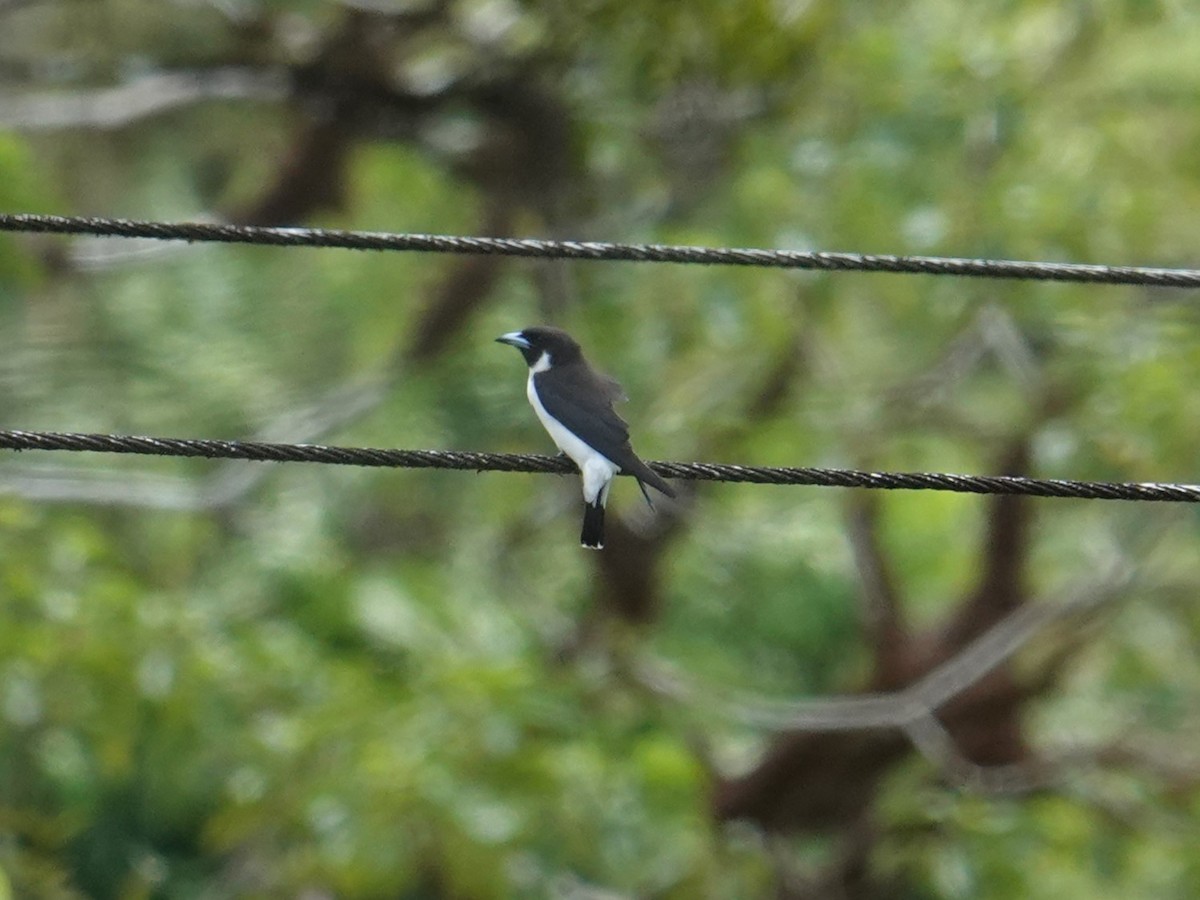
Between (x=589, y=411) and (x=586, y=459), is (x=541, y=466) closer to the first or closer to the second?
(x=586, y=459)

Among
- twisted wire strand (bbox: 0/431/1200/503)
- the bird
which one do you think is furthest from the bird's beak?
twisted wire strand (bbox: 0/431/1200/503)

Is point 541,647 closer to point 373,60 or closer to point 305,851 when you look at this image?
point 305,851

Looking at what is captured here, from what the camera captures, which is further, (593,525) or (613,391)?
(613,391)

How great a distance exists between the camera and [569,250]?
4230mm

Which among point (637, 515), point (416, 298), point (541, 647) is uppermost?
point (416, 298)

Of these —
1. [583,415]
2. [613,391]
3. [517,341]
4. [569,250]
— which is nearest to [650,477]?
[569,250]

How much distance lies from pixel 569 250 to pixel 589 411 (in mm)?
1253

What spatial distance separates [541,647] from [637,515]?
2.97 ft

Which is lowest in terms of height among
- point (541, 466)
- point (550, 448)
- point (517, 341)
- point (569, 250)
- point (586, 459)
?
point (550, 448)

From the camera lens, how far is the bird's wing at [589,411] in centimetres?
521

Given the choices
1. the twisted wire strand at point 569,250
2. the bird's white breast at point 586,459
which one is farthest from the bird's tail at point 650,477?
the twisted wire strand at point 569,250

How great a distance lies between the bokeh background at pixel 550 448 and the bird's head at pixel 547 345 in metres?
2.09

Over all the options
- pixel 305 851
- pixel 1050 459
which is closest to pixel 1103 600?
pixel 1050 459

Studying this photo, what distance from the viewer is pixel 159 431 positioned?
35.1 feet
